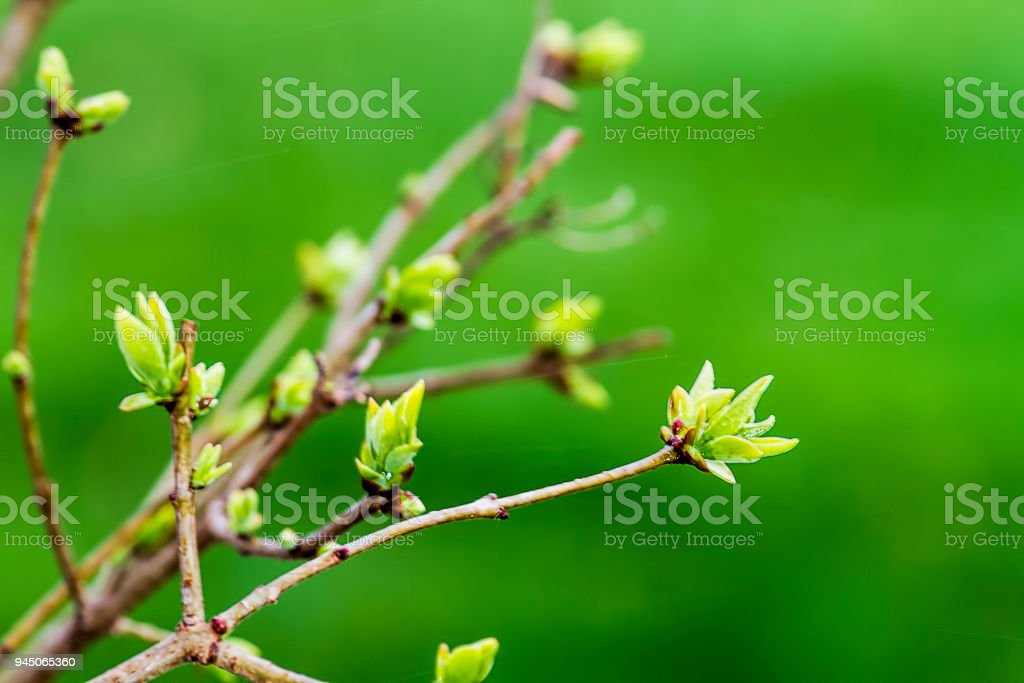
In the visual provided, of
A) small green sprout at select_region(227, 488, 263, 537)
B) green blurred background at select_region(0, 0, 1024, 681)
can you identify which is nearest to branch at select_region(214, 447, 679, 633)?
small green sprout at select_region(227, 488, 263, 537)

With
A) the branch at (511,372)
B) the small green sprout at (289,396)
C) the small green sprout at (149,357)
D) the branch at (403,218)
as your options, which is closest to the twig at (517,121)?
the branch at (403,218)

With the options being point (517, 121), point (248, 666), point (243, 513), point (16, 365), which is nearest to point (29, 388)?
point (16, 365)

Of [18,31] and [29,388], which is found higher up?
[18,31]

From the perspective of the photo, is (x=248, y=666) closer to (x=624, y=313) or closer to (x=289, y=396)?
(x=289, y=396)

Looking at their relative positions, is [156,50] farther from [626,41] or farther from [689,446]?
[689,446]

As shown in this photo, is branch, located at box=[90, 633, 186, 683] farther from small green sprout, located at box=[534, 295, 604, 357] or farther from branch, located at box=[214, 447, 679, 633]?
Result: small green sprout, located at box=[534, 295, 604, 357]

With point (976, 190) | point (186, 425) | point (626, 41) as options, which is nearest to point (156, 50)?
point (626, 41)
